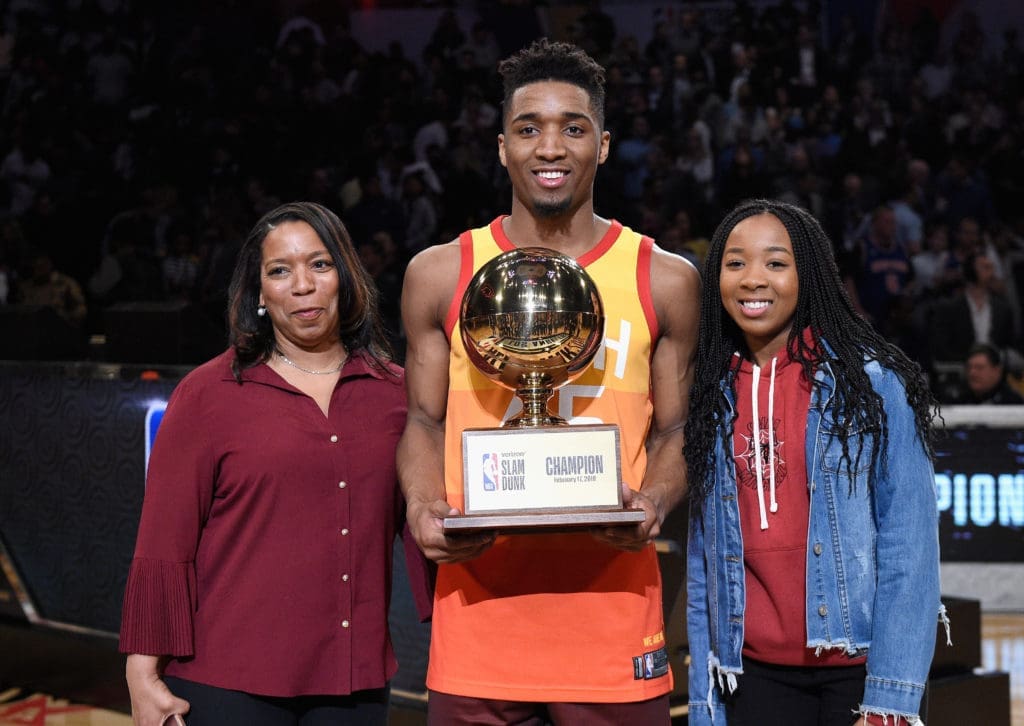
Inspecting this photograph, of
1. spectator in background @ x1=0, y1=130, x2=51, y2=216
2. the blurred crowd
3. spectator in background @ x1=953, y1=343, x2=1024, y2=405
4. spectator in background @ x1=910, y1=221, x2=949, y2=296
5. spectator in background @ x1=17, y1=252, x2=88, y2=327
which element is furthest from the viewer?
spectator in background @ x1=0, y1=130, x2=51, y2=216

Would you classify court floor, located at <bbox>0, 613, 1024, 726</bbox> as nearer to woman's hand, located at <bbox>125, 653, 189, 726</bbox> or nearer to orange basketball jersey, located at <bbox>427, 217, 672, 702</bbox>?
woman's hand, located at <bbox>125, 653, 189, 726</bbox>

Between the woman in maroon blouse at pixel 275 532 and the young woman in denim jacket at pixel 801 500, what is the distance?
0.63 metres

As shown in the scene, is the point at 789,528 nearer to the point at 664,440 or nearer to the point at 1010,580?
the point at 664,440

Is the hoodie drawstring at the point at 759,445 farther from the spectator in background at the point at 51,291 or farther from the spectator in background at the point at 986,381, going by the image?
the spectator in background at the point at 51,291

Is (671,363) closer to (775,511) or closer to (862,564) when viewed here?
(775,511)

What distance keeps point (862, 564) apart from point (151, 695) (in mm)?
1320

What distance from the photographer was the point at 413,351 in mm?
2531

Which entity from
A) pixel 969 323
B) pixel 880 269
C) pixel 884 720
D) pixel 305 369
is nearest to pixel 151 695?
pixel 305 369

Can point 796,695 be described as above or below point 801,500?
below

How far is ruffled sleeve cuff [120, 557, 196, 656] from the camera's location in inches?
96.1

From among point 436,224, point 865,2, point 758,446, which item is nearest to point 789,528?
point 758,446

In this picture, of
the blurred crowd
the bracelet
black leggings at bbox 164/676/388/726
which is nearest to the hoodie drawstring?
the bracelet

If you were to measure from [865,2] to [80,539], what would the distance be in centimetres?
952

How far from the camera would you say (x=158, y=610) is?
246 centimetres
